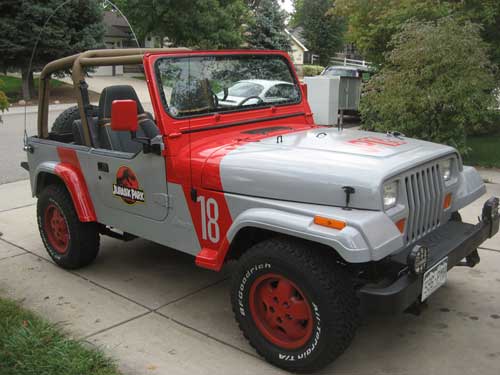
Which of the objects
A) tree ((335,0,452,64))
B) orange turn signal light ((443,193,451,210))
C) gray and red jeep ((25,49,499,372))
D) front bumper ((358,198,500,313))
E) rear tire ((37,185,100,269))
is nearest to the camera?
front bumper ((358,198,500,313))

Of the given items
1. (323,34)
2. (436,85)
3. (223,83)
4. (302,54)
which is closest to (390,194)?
(223,83)

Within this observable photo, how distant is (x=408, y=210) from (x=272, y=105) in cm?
177

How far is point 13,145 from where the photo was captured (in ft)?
38.9

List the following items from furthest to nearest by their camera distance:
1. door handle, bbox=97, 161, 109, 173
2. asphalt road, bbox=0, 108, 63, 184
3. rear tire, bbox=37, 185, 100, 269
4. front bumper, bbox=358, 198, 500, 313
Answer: asphalt road, bbox=0, 108, 63, 184 < rear tire, bbox=37, 185, 100, 269 < door handle, bbox=97, 161, 109, 173 < front bumper, bbox=358, 198, 500, 313

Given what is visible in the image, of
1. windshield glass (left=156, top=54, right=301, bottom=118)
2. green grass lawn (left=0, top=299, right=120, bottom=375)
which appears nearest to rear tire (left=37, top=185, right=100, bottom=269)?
green grass lawn (left=0, top=299, right=120, bottom=375)

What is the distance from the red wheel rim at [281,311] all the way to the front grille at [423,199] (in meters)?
0.76

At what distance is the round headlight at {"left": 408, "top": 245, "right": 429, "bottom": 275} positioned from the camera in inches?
114

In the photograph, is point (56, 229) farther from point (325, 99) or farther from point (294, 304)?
point (325, 99)

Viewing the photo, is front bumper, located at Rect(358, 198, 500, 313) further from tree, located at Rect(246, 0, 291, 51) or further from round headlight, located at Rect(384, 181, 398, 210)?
tree, located at Rect(246, 0, 291, 51)

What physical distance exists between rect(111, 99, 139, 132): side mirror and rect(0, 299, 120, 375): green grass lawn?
144 centimetres

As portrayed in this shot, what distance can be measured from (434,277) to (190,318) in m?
1.77

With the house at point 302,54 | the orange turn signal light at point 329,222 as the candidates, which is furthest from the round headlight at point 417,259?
the house at point 302,54

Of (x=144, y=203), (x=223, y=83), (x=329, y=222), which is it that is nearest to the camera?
(x=329, y=222)

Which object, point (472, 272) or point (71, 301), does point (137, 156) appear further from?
point (472, 272)
